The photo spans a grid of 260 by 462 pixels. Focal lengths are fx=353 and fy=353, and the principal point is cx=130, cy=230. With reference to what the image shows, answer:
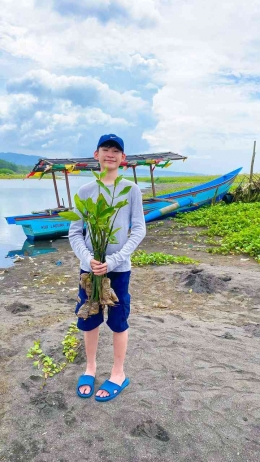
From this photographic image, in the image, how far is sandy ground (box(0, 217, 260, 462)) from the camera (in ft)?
9.05

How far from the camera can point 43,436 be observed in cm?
290

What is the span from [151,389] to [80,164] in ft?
40.3

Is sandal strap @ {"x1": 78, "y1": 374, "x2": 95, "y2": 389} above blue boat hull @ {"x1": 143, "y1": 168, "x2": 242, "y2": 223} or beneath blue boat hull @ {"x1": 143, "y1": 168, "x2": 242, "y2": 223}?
above

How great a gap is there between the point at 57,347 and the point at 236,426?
2.21 meters

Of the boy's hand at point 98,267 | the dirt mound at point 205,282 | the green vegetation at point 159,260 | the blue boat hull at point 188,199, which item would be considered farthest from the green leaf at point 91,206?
the blue boat hull at point 188,199

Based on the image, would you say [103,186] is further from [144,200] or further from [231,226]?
[144,200]

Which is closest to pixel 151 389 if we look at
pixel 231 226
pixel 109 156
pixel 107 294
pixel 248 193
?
pixel 107 294

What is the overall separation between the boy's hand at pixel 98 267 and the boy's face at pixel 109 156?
0.85 meters

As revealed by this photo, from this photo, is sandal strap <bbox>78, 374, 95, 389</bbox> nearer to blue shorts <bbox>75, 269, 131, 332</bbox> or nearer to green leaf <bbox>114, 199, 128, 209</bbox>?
blue shorts <bbox>75, 269, 131, 332</bbox>

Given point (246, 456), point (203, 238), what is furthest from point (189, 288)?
point (203, 238)

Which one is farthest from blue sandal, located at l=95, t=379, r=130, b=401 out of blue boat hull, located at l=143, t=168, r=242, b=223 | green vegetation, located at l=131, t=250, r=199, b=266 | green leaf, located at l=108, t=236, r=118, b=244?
blue boat hull, located at l=143, t=168, r=242, b=223

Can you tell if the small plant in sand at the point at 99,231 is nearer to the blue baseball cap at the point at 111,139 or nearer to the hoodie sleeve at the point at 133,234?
the hoodie sleeve at the point at 133,234

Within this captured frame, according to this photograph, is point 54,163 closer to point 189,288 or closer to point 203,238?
point 203,238

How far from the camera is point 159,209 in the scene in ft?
52.1
